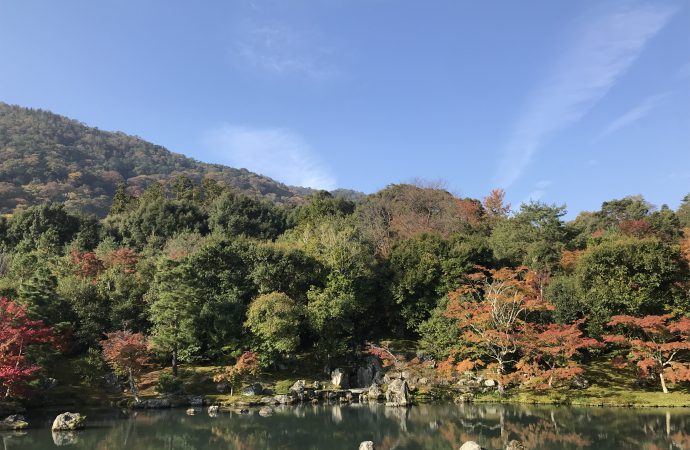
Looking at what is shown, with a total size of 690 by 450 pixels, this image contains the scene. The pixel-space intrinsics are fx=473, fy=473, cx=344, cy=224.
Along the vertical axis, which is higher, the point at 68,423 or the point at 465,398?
the point at 465,398

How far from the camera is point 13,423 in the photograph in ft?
64.7

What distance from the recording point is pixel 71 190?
81625 mm

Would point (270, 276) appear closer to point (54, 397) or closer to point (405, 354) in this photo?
point (405, 354)

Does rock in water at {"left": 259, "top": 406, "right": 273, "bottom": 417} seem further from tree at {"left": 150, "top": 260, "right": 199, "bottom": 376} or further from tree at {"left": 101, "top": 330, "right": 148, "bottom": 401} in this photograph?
tree at {"left": 101, "top": 330, "right": 148, "bottom": 401}

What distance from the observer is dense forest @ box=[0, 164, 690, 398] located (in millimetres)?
25969

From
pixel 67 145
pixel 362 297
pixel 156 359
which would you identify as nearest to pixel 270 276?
pixel 362 297

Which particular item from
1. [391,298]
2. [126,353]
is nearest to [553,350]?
[391,298]

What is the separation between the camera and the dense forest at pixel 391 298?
26.0 metres

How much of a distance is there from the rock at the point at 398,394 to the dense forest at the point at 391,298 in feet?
9.05

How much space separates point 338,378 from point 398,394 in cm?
461

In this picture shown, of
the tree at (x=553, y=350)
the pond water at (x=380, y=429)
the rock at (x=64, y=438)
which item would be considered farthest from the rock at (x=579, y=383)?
the rock at (x=64, y=438)

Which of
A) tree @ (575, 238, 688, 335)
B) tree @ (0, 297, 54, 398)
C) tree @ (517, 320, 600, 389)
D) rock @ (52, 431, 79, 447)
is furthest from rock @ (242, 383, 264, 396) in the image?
tree @ (575, 238, 688, 335)

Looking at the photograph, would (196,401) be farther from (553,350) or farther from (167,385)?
(553,350)

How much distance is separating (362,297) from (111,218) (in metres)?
34.9
